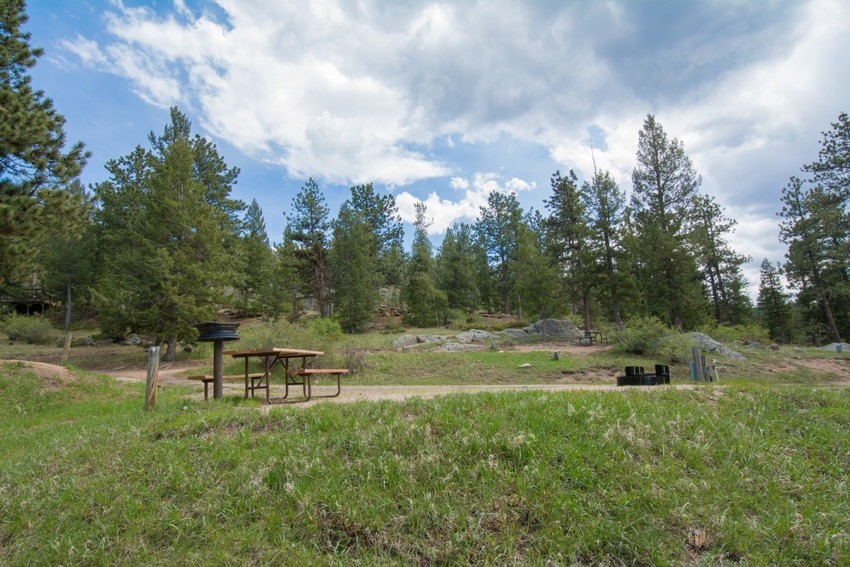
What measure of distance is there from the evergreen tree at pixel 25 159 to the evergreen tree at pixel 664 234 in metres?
30.1

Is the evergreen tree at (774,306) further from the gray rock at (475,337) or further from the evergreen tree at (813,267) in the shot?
the gray rock at (475,337)

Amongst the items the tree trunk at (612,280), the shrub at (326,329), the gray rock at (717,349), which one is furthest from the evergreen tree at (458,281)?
the gray rock at (717,349)

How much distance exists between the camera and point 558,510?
3.15 m

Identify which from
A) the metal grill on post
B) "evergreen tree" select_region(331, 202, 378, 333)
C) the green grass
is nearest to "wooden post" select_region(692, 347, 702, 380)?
the green grass

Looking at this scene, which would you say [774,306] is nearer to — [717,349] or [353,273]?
[717,349]

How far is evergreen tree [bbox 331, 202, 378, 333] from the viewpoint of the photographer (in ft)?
112

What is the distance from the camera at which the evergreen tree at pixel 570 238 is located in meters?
30.4

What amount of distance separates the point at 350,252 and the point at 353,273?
2463 millimetres

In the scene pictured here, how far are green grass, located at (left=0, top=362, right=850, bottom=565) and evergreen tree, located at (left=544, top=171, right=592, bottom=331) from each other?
85.5 feet

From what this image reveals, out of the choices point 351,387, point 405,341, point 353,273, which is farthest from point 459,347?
point 353,273

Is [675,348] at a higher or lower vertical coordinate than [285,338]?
lower

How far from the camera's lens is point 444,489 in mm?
3371

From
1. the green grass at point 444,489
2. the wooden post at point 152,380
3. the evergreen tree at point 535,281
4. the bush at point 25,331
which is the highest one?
the evergreen tree at point 535,281

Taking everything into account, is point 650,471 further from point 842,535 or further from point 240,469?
point 240,469
